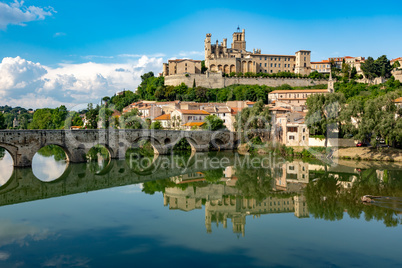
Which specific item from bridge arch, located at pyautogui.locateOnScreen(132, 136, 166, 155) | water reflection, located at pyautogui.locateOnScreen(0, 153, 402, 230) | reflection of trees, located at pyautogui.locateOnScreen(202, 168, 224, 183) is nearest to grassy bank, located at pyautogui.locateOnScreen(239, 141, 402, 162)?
water reflection, located at pyautogui.locateOnScreen(0, 153, 402, 230)

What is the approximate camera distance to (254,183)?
23.3 meters

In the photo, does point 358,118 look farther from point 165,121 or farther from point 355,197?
point 165,121

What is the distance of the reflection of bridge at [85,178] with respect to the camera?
19.7m

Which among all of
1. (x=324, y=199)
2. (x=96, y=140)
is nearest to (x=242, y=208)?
(x=324, y=199)

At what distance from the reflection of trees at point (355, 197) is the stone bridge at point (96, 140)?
56.5 feet

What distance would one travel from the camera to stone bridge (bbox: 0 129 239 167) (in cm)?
2556

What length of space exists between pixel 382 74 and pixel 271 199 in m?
63.2

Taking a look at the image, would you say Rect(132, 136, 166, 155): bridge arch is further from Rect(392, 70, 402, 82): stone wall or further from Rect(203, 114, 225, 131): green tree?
Rect(392, 70, 402, 82): stone wall

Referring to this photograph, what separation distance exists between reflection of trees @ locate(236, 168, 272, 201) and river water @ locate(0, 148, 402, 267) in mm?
74

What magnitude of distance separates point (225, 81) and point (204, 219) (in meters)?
60.7

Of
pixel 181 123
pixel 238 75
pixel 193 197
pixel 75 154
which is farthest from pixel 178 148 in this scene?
pixel 238 75

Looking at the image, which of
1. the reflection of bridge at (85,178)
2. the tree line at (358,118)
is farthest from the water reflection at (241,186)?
the tree line at (358,118)

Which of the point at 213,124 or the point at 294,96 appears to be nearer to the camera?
the point at 213,124

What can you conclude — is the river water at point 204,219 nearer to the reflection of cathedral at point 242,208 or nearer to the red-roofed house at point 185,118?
the reflection of cathedral at point 242,208
